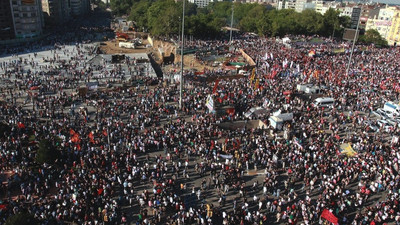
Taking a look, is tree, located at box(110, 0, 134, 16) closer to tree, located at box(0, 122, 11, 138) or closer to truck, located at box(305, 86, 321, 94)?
truck, located at box(305, 86, 321, 94)

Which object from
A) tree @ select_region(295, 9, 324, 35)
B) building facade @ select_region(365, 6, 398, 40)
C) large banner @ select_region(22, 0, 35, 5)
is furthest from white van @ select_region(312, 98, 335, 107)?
building facade @ select_region(365, 6, 398, 40)

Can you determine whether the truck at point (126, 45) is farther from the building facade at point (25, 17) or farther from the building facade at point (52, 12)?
the building facade at point (52, 12)

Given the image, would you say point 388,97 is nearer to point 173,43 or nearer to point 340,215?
point 340,215

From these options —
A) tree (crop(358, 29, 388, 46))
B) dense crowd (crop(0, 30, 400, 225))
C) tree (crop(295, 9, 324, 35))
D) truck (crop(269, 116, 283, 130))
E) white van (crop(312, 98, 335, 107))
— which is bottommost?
dense crowd (crop(0, 30, 400, 225))

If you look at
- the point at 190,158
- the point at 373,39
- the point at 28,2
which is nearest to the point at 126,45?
the point at 28,2

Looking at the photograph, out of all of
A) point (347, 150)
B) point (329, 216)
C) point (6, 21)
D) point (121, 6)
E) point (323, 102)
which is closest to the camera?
point (329, 216)

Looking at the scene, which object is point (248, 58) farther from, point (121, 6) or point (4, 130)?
point (121, 6)
